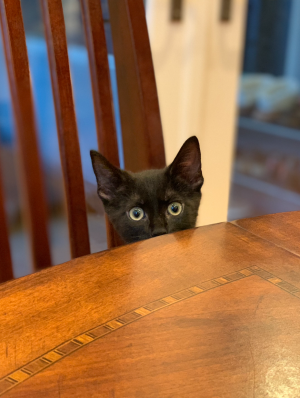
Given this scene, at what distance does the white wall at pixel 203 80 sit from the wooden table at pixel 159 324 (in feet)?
4.20

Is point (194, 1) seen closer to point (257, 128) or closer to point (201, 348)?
point (257, 128)

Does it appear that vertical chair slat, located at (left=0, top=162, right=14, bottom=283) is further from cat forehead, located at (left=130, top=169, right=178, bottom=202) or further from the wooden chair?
cat forehead, located at (left=130, top=169, right=178, bottom=202)

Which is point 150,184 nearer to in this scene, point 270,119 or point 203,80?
point 203,80

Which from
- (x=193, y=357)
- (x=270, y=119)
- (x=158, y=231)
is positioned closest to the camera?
(x=193, y=357)

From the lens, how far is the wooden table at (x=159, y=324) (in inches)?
15.6

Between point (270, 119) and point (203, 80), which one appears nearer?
point (203, 80)

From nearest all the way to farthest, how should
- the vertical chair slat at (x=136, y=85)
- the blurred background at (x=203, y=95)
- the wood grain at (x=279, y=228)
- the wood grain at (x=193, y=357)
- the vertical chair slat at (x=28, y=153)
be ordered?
the wood grain at (x=193, y=357) → the wood grain at (x=279, y=228) → the vertical chair slat at (x=28, y=153) → the vertical chair slat at (x=136, y=85) → the blurred background at (x=203, y=95)

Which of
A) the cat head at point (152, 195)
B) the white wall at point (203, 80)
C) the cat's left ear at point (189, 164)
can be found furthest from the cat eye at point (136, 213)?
the white wall at point (203, 80)

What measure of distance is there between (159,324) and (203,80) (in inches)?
64.5

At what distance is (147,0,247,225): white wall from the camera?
1.77 m

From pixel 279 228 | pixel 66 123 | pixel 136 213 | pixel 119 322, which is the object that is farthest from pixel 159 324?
pixel 66 123

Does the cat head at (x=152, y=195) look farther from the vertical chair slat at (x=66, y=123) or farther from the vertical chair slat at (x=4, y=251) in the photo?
the vertical chair slat at (x=4, y=251)

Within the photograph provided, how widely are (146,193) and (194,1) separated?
1207 mm

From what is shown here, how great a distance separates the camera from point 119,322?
484mm
